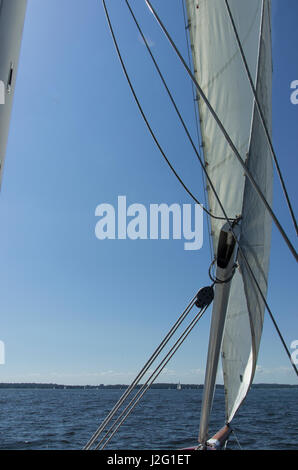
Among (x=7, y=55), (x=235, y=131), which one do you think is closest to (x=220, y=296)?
(x=235, y=131)

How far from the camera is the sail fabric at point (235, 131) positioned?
556cm

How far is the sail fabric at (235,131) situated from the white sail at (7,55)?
325 cm

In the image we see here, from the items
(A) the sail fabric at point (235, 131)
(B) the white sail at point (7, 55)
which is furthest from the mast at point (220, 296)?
(B) the white sail at point (7, 55)

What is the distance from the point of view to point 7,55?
10.2 feet

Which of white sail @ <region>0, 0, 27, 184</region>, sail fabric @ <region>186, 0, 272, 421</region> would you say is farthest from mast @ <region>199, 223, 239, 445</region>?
white sail @ <region>0, 0, 27, 184</region>

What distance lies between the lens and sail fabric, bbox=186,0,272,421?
18.2 ft

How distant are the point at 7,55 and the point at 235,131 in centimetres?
408

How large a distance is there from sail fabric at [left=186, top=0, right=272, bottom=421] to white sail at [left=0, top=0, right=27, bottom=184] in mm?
3251

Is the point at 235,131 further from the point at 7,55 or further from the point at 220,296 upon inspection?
the point at 7,55

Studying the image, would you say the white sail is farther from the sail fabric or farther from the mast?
the sail fabric

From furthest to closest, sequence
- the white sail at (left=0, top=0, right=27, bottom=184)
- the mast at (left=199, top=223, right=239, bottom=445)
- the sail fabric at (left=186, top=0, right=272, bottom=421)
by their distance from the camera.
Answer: the sail fabric at (left=186, top=0, right=272, bottom=421) < the mast at (left=199, top=223, right=239, bottom=445) < the white sail at (left=0, top=0, right=27, bottom=184)

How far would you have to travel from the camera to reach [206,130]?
23.3 ft

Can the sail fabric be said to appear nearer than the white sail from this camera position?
No
